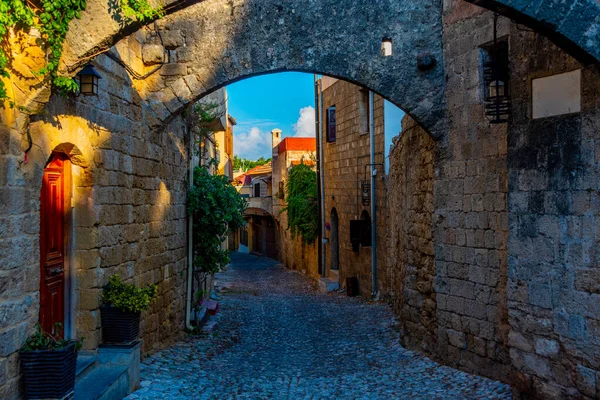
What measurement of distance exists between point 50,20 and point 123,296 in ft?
9.02

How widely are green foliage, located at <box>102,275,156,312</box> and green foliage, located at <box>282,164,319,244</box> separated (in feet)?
41.6

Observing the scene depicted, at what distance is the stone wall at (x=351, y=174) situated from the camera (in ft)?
42.4

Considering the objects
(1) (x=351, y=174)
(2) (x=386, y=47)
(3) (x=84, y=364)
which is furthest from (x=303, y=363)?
(1) (x=351, y=174)

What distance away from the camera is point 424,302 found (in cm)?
726

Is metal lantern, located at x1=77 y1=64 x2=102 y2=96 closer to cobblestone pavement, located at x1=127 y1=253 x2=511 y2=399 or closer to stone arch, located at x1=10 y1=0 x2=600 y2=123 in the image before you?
stone arch, located at x1=10 y1=0 x2=600 y2=123

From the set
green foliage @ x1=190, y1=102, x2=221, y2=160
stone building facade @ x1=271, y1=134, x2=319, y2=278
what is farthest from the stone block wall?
green foliage @ x1=190, y1=102, x2=221, y2=160

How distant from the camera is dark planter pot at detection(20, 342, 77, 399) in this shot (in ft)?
12.5

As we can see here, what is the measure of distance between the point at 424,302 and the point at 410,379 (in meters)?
1.19

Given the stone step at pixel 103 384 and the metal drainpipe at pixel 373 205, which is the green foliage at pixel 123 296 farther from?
the metal drainpipe at pixel 373 205

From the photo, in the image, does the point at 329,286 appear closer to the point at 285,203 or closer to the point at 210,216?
the point at 210,216

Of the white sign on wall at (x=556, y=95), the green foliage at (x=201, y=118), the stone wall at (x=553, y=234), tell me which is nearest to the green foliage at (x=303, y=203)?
the green foliage at (x=201, y=118)

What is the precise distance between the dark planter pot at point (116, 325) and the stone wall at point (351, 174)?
23.5ft

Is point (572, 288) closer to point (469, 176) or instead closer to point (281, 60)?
point (469, 176)

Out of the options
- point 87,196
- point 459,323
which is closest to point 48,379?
point 87,196
